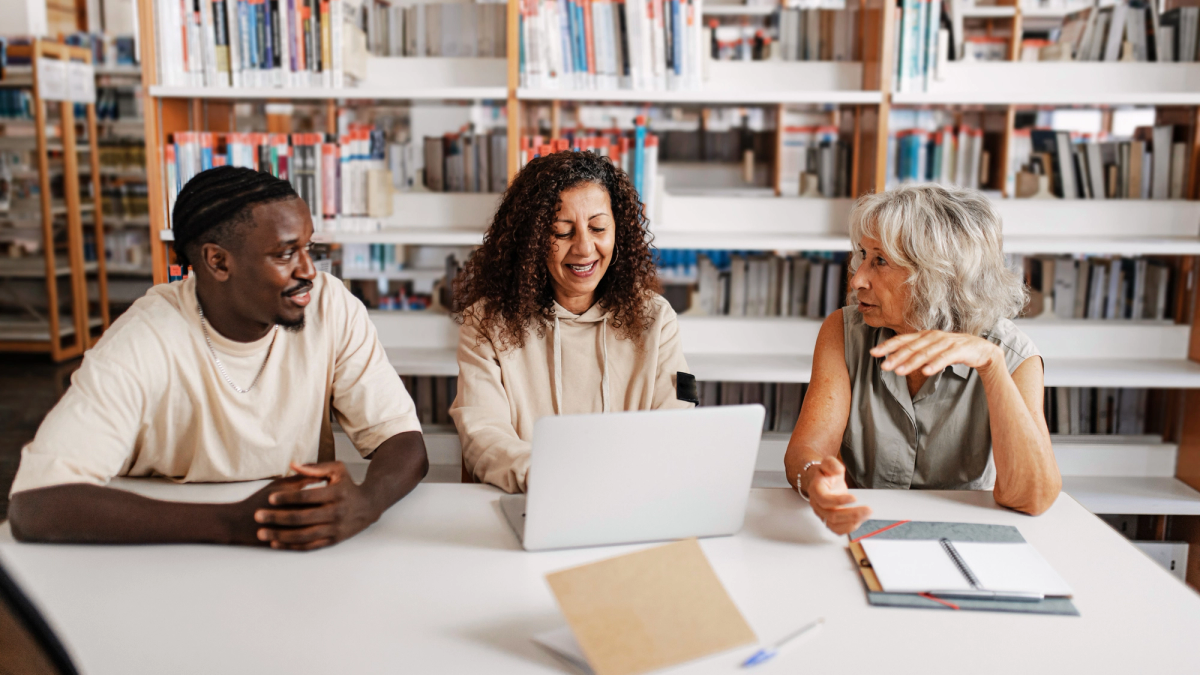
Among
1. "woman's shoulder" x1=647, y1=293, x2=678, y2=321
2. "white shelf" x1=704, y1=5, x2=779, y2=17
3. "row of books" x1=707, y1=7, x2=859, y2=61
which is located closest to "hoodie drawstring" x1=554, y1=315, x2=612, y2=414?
"woman's shoulder" x1=647, y1=293, x2=678, y2=321

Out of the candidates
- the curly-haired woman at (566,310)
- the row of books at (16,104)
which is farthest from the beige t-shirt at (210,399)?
the row of books at (16,104)

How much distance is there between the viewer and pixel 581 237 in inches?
68.7

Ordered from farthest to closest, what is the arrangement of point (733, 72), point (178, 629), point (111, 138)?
point (111, 138) < point (733, 72) < point (178, 629)

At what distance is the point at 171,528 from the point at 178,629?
0.75 ft

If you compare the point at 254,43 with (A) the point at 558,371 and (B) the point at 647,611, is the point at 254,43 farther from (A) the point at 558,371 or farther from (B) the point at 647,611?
(B) the point at 647,611

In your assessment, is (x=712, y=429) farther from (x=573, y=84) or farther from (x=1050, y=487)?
(x=573, y=84)

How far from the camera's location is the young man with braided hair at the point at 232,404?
3.83ft

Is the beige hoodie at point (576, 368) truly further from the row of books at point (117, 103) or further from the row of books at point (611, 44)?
the row of books at point (117, 103)

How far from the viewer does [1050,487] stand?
1343mm

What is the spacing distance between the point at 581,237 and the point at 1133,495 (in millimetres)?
2048

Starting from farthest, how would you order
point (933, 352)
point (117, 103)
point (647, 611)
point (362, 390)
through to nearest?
point (117, 103) → point (362, 390) → point (933, 352) → point (647, 611)

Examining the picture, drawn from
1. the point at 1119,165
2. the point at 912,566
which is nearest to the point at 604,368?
the point at 912,566

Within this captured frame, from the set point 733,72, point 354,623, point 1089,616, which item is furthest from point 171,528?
point 733,72

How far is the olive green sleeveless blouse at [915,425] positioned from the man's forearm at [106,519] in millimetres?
1103
